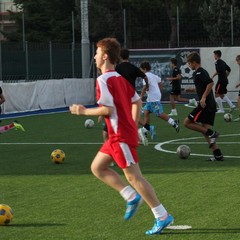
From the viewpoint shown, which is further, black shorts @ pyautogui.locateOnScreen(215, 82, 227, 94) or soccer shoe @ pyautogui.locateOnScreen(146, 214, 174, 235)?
black shorts @ pyautogui.locateOnScreen(215, 82, 227, 94)

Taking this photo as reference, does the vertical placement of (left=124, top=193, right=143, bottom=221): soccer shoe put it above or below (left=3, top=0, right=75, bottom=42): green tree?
below

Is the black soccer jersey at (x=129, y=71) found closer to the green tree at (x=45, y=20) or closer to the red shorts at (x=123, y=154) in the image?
the red shorts at (x=123, y=154)

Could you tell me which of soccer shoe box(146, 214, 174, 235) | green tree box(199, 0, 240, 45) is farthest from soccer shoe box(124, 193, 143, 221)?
green tree box(199, 0, 240, 45)

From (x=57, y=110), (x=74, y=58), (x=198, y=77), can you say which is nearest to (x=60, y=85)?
(x=57, y=110)

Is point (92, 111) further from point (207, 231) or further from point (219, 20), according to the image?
point (219, 20)

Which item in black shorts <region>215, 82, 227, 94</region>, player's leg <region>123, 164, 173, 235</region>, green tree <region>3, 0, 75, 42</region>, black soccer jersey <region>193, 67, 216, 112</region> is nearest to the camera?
player's leg <region>123, 164, 173, 235</region>

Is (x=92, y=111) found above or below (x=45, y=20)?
below

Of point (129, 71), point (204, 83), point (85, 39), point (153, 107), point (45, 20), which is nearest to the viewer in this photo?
point (204, 83)

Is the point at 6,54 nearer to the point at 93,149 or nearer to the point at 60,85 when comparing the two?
the point at 60,85

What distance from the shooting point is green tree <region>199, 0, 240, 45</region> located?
4897cm

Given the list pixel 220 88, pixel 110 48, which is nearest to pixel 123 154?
pixel 110 48

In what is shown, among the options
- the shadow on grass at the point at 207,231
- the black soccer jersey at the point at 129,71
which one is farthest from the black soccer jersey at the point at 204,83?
the shadow on grass at the point at 207,231

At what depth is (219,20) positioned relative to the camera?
5047 centimetres

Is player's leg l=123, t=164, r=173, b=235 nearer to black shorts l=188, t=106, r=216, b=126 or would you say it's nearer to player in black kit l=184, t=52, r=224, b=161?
player in black kit l=184, t=52, r=224, b=161
